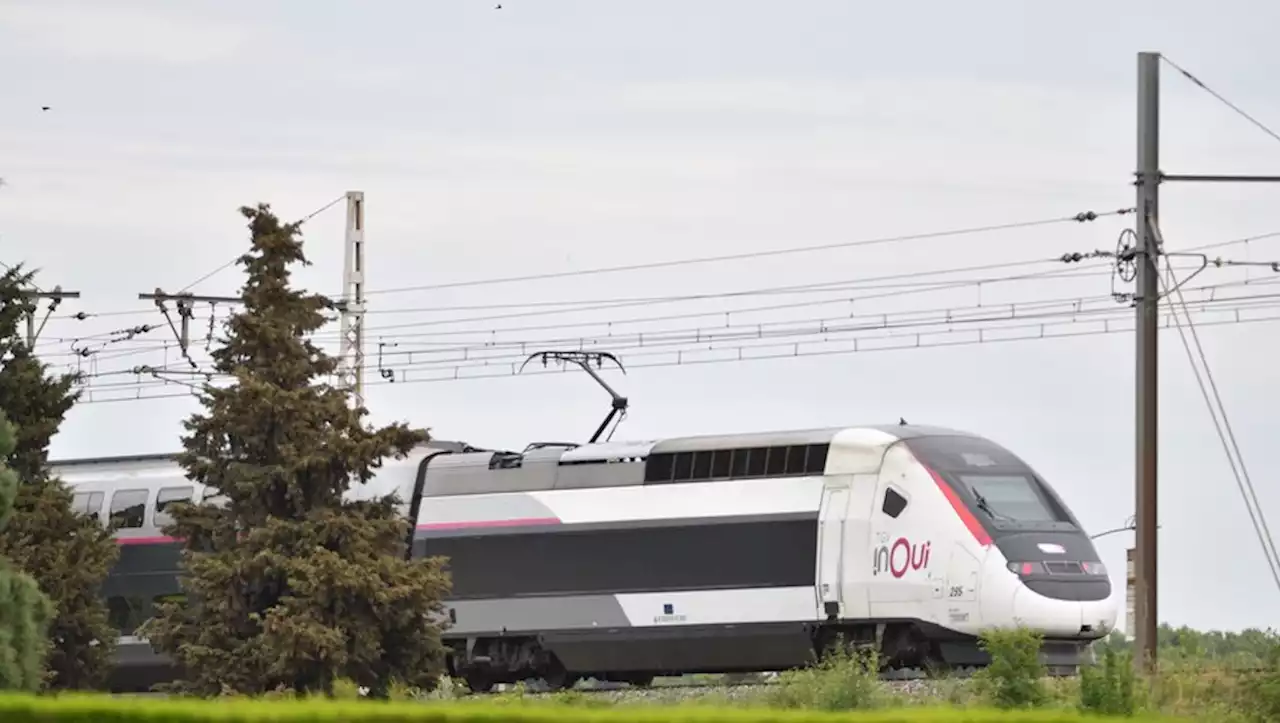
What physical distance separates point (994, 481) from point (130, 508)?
660 inches

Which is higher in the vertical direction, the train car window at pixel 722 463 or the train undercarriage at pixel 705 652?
the train car window at pixel 722 463

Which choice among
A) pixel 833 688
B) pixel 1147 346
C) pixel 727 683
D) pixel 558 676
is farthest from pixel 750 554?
pixel 1147 346

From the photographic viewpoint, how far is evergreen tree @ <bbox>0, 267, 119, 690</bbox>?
38406 millimetres

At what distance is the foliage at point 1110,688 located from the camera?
28.2 metres

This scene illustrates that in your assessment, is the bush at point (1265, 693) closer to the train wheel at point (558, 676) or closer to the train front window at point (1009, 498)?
the train front window at point (1009, 498)

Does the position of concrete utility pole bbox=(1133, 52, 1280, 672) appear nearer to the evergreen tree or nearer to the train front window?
the train front window

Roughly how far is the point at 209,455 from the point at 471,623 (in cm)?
641

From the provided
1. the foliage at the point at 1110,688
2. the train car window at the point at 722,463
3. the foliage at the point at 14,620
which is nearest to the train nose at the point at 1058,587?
the train car window at the point at 722,463

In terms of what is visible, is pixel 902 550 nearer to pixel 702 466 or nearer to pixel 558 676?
pixel 702 466

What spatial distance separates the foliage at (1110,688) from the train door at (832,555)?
24.7 ft

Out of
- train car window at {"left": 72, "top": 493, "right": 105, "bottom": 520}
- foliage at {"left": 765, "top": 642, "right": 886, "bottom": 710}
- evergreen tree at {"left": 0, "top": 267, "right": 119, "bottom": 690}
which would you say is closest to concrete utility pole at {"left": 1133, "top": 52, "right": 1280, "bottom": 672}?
foliage at {"left": 765, "top": 642, "right": 886, "bottom": 710}

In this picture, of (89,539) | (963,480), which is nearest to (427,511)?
(89,539)

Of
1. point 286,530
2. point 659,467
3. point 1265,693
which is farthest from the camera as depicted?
point 659,467

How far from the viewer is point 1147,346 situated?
3073cm
